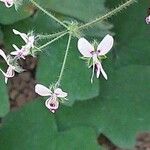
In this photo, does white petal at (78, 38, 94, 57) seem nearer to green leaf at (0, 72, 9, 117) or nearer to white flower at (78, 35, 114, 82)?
white flower at (78, 35, 114, 82)

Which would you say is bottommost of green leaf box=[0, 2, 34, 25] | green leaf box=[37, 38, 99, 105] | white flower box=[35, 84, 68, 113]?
white flower box=[35, 84, 68, 113]

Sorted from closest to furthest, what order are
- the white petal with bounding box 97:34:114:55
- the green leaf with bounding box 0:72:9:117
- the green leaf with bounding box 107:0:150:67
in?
the white petal with bounding box 97:34:114:55, the green leaf with bounding box 0:72:9:117, the green leaf with bounding box 107:0:150:67

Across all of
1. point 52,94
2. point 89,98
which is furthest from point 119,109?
point 52,94

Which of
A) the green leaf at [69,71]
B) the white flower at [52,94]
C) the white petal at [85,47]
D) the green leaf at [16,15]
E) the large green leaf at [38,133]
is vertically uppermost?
the green leaf at [16,15]

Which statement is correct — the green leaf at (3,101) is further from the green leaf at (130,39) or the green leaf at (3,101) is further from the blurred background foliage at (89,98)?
the green leaf at (130,39)

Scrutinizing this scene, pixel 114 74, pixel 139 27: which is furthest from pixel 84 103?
pixel 139 27

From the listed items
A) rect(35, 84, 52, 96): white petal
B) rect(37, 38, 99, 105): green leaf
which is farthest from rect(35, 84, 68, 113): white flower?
rect(37, 38, 99, 105): green leaf

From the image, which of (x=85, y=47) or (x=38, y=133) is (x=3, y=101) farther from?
(x=85, y=47)

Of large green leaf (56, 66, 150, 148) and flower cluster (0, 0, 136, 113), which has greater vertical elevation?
large green leaf (56, 66, 150, 148)

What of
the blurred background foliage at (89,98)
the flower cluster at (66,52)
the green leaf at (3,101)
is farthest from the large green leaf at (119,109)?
the flower cluster at (66,52)
